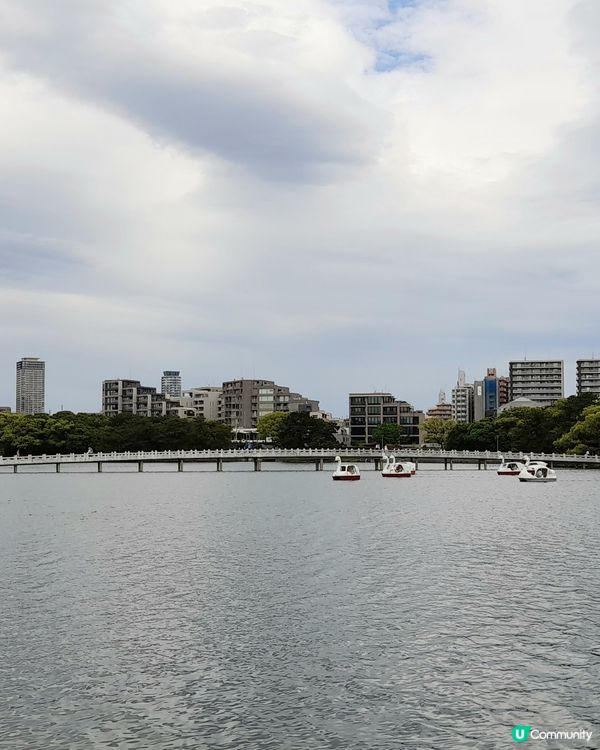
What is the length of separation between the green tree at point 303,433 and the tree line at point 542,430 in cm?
2958

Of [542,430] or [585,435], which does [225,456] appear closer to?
[585,435]

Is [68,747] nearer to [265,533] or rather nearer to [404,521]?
[265,533]

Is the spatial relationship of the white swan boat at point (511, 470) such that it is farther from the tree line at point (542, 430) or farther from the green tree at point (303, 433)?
the green tree at point (303, 433)

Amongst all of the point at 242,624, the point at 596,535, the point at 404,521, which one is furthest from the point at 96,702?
the point at 404,521

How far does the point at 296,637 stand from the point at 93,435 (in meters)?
159

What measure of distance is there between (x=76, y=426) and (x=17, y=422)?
11.6m

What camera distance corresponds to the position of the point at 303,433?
640 feet

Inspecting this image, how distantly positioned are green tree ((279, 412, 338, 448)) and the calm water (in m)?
135

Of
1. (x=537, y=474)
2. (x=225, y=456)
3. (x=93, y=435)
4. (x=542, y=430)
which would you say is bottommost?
→ (x=537, y=474)

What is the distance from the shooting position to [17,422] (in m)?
176

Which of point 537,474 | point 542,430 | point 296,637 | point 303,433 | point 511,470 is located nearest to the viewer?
point 296,637

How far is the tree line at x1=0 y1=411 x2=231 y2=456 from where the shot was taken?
568 feet

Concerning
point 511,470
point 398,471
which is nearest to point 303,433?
point 398,471

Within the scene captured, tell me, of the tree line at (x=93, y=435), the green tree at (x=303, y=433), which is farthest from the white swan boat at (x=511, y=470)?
the tree line at (x=93, y=435)
